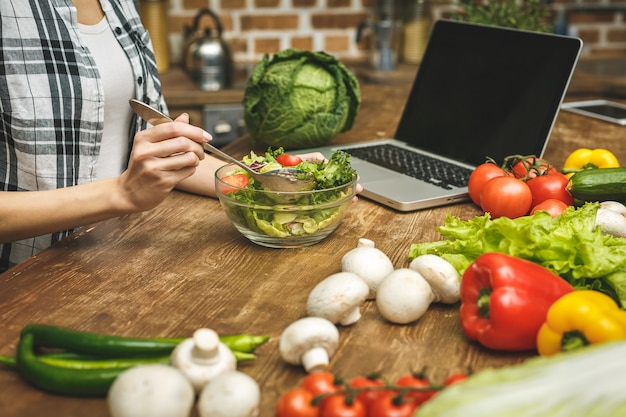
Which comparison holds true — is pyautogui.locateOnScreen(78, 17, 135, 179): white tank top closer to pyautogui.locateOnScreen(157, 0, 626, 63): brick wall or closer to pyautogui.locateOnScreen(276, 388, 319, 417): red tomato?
pyautogui.locateOnScreen(276, 388, 319, 417): red tomato

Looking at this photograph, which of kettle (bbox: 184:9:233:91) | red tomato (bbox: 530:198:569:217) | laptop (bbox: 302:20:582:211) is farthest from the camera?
kettle (bbox: 184:9:233:91)

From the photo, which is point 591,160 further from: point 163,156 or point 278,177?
point 163,156

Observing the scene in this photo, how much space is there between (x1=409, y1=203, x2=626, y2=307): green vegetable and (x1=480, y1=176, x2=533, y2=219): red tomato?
187 millimetres

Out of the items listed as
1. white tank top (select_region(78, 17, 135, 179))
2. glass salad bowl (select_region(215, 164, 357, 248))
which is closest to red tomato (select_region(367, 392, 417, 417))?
glass salad bowl (select_region(215, 164, 357, 248))

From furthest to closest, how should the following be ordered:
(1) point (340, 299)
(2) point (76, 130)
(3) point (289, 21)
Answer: (3) point (289, 21) → (2) point (76, 130) → (1) point (340, 299)

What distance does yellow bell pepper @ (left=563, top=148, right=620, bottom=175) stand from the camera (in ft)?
4.90

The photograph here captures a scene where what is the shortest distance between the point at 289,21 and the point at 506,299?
8.61 feet

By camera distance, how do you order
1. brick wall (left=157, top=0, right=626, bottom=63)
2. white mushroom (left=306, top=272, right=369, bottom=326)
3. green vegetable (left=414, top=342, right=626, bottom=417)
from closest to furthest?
green vegetable (left=414, top=342, right=626, bottom=417), white mushroom (left=306, top=272, right=369, bottom=326), brick wall (left=157, top=0, right=626, bottom=63)

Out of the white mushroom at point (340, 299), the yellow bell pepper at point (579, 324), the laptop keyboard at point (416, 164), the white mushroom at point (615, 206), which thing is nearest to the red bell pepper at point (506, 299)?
the yellow bell pepper at point (579, 324)

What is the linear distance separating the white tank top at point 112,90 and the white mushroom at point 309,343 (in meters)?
0.91

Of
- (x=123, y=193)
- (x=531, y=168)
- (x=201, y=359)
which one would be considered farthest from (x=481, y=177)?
(x=201, y=359)

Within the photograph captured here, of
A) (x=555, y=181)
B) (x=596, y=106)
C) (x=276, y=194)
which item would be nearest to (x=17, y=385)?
(x=276, y=194)

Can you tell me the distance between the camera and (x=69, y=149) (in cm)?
142

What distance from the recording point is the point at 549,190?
1308mm
